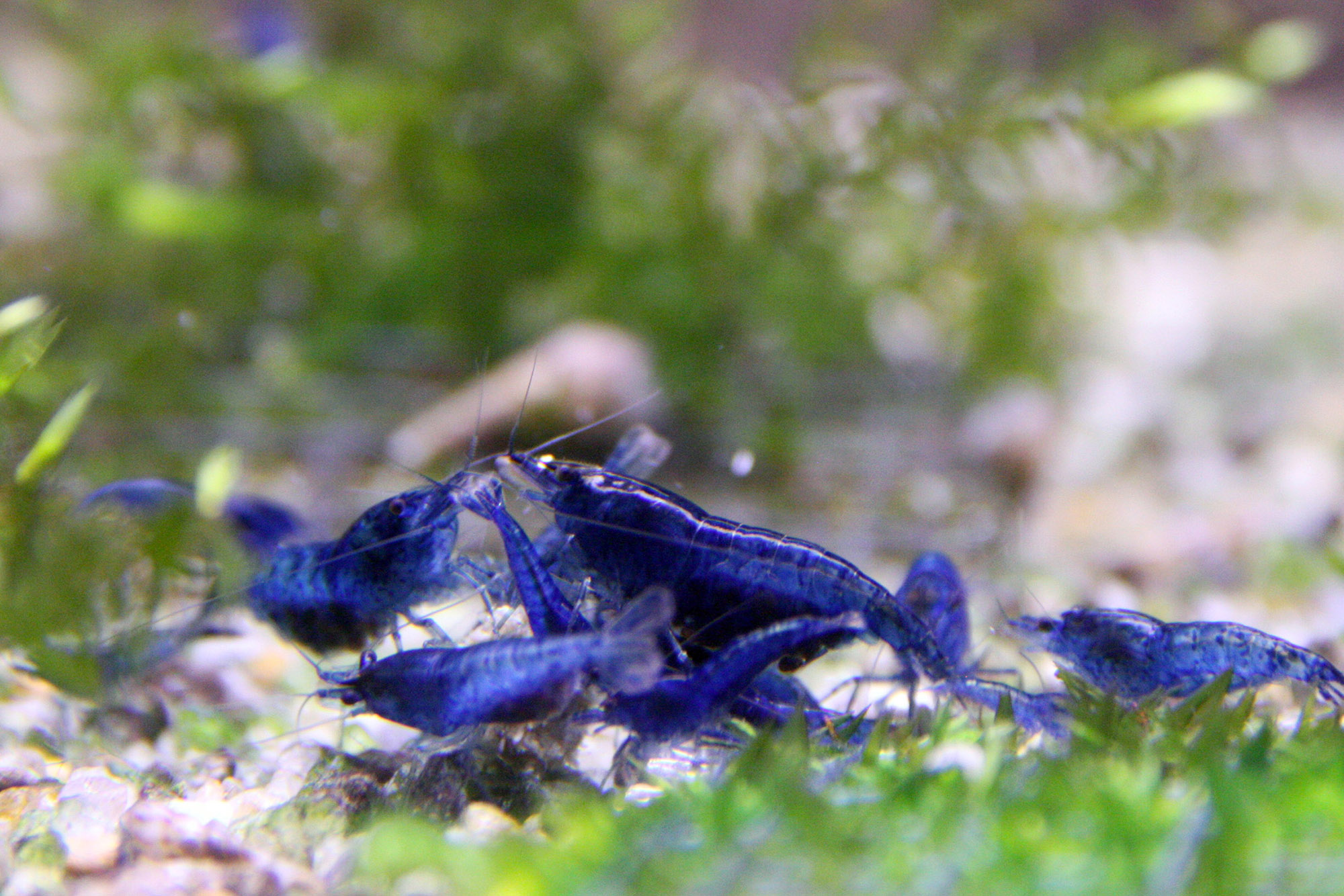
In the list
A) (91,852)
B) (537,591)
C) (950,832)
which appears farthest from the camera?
(537,591)

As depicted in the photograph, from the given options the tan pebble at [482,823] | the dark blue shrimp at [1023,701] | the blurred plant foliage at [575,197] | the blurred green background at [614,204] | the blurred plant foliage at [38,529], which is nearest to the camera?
the tan pebble at [482,823]

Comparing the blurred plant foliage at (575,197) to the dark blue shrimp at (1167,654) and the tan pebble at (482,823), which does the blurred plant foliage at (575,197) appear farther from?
the tan pebble at (482,823)

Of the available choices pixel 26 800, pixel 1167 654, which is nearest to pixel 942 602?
pixel 1167 654

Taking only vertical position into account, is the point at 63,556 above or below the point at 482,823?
above

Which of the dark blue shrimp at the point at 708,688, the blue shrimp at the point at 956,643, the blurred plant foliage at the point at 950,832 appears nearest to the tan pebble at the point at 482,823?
the blurred plant foliage at the point at 950,832

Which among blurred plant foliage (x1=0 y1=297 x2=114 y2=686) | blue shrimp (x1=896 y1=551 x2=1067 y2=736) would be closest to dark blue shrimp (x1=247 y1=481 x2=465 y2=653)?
blurred plant foliage (x1=0 y1=297 x2=114 y2=686)

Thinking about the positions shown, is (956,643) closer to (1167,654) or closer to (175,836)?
(1167,654)
